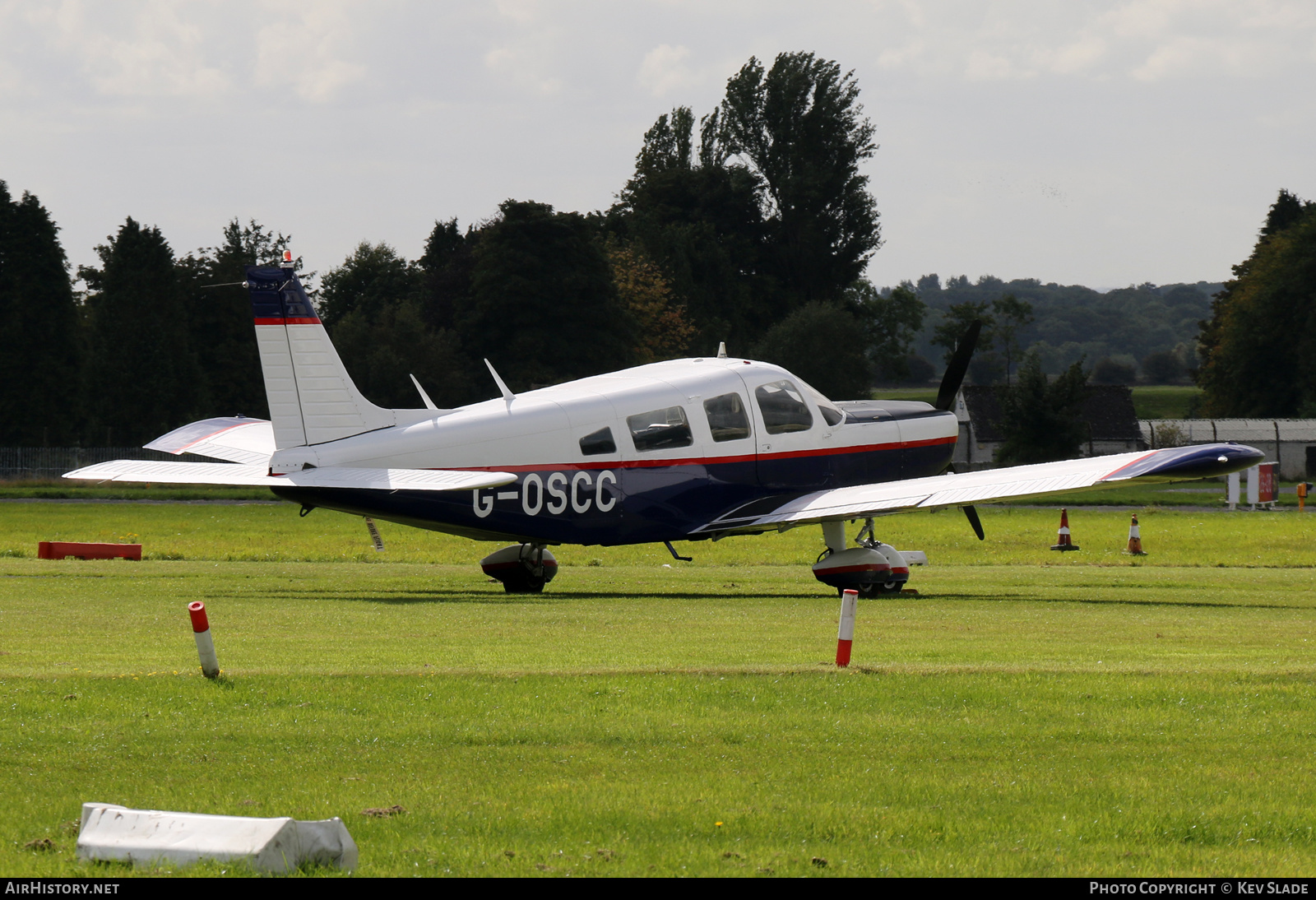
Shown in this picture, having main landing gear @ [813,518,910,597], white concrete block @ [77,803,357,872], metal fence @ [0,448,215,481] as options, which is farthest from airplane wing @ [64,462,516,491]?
metal fence @ [0,448,215,481]

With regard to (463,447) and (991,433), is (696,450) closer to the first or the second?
(463,447)

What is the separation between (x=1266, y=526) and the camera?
38.9m

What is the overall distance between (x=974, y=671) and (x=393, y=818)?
18.7ft

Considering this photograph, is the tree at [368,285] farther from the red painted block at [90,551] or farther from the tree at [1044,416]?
the red painted block at [90,551]

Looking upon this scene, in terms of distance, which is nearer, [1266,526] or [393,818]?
[393,818]

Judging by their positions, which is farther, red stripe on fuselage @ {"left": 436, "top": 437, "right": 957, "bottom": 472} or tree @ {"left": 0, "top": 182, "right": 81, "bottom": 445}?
tree @ {"left": 0, "top": 182, "right": 81, "bottom": 445}

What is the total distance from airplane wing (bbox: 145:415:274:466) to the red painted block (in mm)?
3171

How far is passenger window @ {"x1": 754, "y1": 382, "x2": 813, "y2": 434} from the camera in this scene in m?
20.8

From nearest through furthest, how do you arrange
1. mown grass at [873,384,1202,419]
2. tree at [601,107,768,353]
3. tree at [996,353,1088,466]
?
tree at [996,353,1088,466] → tree at [601,107,768,353] → mown grass at [873,384,1202,419]

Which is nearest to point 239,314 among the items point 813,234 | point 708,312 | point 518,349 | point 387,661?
point 518,349

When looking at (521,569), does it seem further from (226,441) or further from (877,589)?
(226,441)

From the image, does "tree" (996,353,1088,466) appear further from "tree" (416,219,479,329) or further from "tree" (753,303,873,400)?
"tree" (416,219,479,329)

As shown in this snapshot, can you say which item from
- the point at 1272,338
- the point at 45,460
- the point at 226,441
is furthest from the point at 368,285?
the point at 226,441

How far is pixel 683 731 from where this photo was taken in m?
8.91
